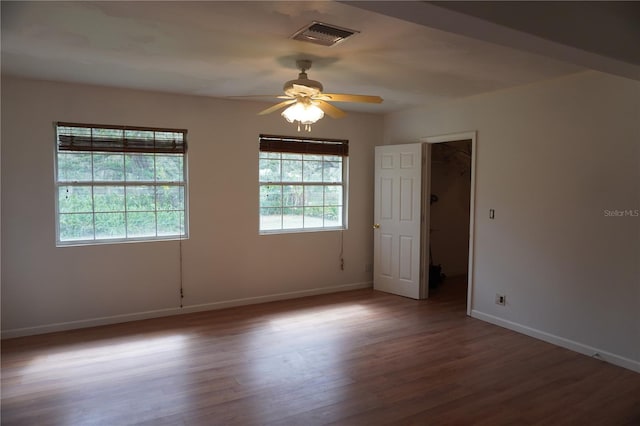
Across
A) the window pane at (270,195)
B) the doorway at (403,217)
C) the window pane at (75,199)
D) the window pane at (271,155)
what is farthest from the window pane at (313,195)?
the window pane at (75,199)

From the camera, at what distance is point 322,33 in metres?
2.69

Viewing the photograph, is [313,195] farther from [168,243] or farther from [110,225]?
[110,225]

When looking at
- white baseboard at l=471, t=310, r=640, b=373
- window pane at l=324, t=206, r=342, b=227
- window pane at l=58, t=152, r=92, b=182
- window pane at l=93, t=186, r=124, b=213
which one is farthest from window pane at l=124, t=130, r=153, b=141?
white baseboard at l=471, t=310, r=640, b=373

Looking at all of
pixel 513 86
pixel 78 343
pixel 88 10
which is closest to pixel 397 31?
pixel 88 10

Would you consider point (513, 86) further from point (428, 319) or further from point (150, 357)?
point (150, 357)

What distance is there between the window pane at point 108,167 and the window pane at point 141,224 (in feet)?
1.38

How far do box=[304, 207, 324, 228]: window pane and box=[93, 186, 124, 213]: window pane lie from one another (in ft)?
7.23

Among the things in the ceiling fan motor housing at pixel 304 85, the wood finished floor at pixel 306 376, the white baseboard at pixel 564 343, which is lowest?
the wood finished floor at pixel 306 376

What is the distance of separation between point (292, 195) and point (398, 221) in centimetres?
142

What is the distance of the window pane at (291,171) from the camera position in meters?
5.34

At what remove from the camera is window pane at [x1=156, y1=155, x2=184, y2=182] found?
461 centimetres

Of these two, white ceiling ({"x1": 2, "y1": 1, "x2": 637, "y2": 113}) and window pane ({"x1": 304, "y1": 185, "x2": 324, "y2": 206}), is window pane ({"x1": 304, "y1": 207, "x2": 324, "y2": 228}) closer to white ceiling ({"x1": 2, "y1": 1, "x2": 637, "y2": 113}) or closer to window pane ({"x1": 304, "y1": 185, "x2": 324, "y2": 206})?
window pane ({"x1": 304, "y1": 185, "x2": 324, "y2": 206})

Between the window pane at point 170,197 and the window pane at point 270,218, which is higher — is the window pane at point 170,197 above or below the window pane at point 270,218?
above

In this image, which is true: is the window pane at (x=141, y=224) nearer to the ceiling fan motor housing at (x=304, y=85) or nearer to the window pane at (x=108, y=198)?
the window pane at (x=108, y=198)
